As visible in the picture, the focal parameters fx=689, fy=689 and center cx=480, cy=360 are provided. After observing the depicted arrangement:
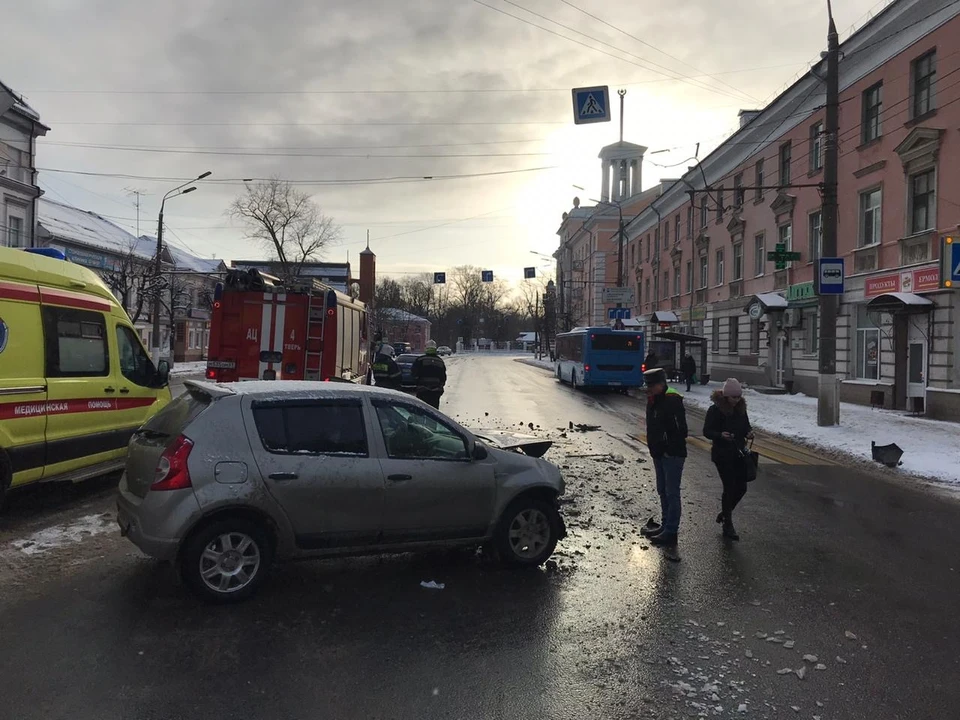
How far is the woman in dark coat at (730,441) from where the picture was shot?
676 cm

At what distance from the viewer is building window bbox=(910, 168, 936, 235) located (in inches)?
730

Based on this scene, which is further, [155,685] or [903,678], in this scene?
[903,678]

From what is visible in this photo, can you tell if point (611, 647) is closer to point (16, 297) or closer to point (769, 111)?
point (16, 297)

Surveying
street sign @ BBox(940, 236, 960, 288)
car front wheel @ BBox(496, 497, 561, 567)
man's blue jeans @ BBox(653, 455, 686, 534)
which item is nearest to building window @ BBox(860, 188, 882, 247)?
street sign @ BBox(940, 236, 960, 288)

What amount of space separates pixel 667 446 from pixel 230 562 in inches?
154

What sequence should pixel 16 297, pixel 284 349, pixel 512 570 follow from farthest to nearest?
pixel 284 349 < pixel 16 297 < pixel 512 570

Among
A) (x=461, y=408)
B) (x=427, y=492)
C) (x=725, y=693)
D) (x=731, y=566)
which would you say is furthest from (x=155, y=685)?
(x=461, y=408)

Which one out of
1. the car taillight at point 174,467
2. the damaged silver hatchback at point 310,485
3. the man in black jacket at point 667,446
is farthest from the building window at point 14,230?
the man in black jacket at point 667,446

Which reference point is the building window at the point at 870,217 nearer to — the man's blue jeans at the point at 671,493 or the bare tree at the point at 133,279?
the man's blue jeans at the point at 671,493

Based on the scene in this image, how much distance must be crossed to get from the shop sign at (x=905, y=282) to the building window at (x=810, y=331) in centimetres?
378

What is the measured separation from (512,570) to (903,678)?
2700 mm

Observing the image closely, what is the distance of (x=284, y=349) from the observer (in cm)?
1256

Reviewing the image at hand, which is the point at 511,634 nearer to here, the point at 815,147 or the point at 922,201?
the point at 922,201

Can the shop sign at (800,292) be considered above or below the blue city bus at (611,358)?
above
